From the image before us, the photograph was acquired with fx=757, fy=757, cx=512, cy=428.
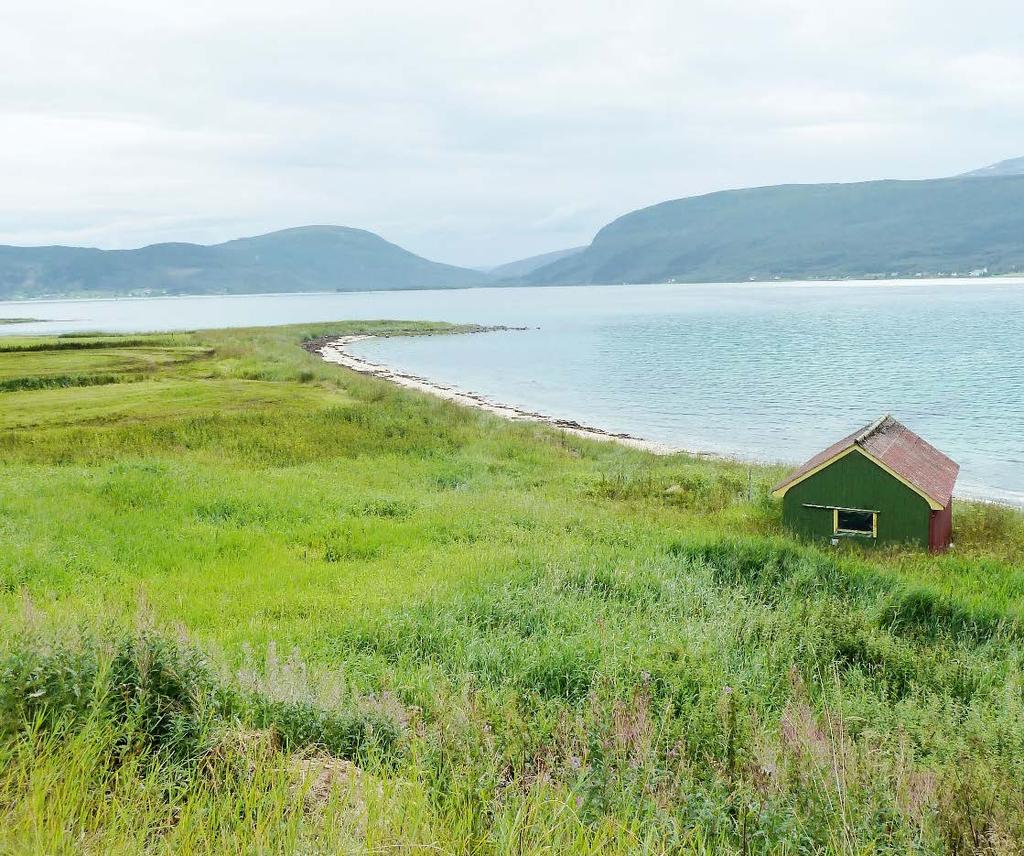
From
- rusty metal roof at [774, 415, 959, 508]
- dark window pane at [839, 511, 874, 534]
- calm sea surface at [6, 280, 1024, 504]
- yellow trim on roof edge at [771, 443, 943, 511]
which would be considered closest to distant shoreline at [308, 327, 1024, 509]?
calm sea surface at [6, 280, 1024, 504]

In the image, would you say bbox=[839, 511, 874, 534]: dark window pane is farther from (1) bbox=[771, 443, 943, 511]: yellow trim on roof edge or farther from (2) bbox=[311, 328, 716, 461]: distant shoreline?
(2) bbox=[311, 328, 716, 461]: distant shoreline

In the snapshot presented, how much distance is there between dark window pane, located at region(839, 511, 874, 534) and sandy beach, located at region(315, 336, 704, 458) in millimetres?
19054

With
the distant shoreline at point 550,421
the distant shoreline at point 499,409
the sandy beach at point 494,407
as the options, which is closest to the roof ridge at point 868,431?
the distant shoreline at point 550,421

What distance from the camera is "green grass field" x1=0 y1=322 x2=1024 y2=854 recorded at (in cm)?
492

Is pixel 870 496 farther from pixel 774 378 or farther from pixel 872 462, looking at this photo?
pixel 774 378

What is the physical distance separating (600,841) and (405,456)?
26288 millimetres

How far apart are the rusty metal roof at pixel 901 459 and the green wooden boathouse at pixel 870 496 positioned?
0.03 m

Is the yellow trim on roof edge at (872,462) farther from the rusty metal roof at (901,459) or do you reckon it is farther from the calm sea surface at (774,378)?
the calm sea surface at (774,378)

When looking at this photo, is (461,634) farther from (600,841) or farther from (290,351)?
(290,351)

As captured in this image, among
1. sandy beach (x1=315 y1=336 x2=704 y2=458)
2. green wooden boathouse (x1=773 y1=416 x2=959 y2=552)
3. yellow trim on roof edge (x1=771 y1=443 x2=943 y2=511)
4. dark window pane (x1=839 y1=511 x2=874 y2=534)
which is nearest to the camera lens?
yellow trim on roof edge (x1=771 y1=443 x2=943 y2=511)

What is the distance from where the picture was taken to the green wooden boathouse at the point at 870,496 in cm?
1941

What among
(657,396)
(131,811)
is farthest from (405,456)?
(657,396)

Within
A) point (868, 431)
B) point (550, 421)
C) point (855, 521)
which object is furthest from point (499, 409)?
point (855, 521)

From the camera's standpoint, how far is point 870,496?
19750 mm
